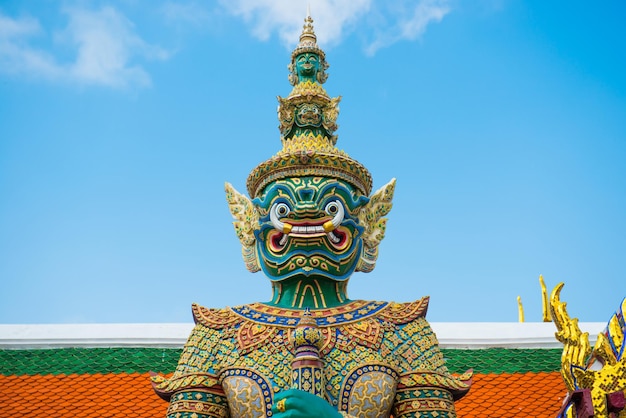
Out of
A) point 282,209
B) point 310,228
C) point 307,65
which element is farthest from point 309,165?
point 307,65

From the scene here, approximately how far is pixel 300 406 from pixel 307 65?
2.79m

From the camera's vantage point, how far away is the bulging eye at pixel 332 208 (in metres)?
6.39

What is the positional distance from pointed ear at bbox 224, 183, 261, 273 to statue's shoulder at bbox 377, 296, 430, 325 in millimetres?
933

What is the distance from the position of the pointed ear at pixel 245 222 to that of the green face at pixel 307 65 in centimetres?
97

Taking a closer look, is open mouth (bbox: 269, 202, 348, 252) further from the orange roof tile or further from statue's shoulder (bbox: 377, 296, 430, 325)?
the orange roof tile

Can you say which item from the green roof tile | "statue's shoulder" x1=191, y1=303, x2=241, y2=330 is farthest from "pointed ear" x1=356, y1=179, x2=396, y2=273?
the green roof tile

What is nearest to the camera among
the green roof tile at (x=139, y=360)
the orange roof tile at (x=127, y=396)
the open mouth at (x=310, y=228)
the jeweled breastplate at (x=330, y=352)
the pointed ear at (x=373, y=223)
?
the jeweled breastplate at (x=330, y=352)

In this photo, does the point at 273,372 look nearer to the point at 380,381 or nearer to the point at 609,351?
the point at 380,381

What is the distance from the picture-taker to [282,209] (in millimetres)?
6383

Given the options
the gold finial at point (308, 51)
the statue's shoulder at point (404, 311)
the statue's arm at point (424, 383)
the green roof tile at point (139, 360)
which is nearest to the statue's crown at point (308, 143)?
the gold finial at point (308, 51)

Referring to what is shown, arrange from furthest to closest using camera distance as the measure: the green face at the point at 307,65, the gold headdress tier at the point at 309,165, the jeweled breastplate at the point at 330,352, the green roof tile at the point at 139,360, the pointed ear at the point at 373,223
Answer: the green roof tile at the point at 139,360 < the green face at the point at 307,65 < the pointed ear at the point at 373,223 < the gold headdress tier at the point at 309,165 < the jeweled breastplate at the point at 330,352

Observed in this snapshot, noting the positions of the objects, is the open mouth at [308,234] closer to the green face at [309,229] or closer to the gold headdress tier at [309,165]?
the green face at [309,229]

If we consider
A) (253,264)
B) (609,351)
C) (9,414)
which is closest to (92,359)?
(9,414)

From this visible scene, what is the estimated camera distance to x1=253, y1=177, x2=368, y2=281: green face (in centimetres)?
632
